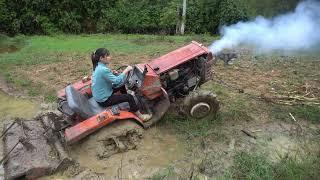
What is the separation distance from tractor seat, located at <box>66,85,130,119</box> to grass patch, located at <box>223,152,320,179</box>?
2328 mm

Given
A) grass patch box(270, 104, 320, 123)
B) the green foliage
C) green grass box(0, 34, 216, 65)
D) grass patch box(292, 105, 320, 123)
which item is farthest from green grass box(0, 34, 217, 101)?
grass patch box(292, 105, 320, 123)

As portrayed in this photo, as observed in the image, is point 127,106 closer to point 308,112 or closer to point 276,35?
point 308,112

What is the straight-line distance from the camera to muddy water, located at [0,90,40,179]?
929 centimetres

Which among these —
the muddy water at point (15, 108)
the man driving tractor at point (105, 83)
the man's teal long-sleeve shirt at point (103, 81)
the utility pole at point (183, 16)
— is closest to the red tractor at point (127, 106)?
the man driving tractor at point (105, 83)

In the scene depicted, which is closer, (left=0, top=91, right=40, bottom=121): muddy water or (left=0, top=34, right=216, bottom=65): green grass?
(left=0, top=91, right=40, bottom=121): muddy water

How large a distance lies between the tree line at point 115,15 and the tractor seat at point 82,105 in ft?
36.6

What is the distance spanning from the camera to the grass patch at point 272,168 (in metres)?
Result: 6.13

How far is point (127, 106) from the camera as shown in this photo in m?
8.00

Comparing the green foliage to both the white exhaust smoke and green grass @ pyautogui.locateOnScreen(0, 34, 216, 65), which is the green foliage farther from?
the white exhaust smoke

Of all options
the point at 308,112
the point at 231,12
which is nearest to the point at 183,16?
the point at 231,12

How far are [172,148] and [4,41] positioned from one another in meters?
10.7

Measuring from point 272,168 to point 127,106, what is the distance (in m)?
2.81

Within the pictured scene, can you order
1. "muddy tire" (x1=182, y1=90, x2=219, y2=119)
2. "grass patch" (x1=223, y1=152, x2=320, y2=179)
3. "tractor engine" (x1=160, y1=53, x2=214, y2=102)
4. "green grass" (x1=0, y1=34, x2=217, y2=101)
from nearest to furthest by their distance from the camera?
"grass patch" (x1=223, y1=152, x2=320, y2=179) → "muddy tire" (x1=182, y1=90, x2=219, y2=119) → "tractor engine" (x1=160, y1=53, x2=214, y2=102) → "green grass" (x1=0, y1=34, x2=217, y2=101)

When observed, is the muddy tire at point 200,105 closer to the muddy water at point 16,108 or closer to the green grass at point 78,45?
the muddy water at point 16,108
